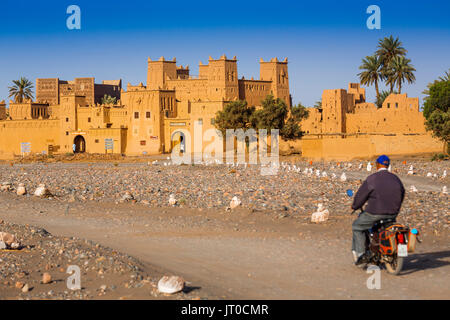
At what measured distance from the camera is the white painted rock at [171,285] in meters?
7.12

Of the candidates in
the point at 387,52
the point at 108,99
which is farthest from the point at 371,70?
the point at 108,99

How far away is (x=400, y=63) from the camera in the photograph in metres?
64.9

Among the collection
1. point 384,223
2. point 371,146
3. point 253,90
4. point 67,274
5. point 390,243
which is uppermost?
point 253,90

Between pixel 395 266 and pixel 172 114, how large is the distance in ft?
198

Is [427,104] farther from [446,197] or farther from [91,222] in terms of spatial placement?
[91,222]

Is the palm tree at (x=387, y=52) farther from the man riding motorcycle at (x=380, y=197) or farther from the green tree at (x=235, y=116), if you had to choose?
the man riding motorcycle at (x=380, y=197)

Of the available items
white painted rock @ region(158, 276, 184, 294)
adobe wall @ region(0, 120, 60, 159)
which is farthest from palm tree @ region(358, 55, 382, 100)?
white painted rock @ region(158, 276, 184, 294)

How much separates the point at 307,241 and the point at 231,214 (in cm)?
403

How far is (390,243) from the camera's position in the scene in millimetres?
7891

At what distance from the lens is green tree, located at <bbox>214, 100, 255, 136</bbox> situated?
182ft

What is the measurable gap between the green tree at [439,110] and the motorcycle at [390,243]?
35.3 meters

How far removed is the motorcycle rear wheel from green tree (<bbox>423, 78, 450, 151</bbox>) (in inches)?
1393

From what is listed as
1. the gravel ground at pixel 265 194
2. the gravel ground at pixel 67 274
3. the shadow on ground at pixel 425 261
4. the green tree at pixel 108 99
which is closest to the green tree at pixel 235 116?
the gravel ground at pixel 265 194

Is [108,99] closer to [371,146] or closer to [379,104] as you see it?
[379,104]
